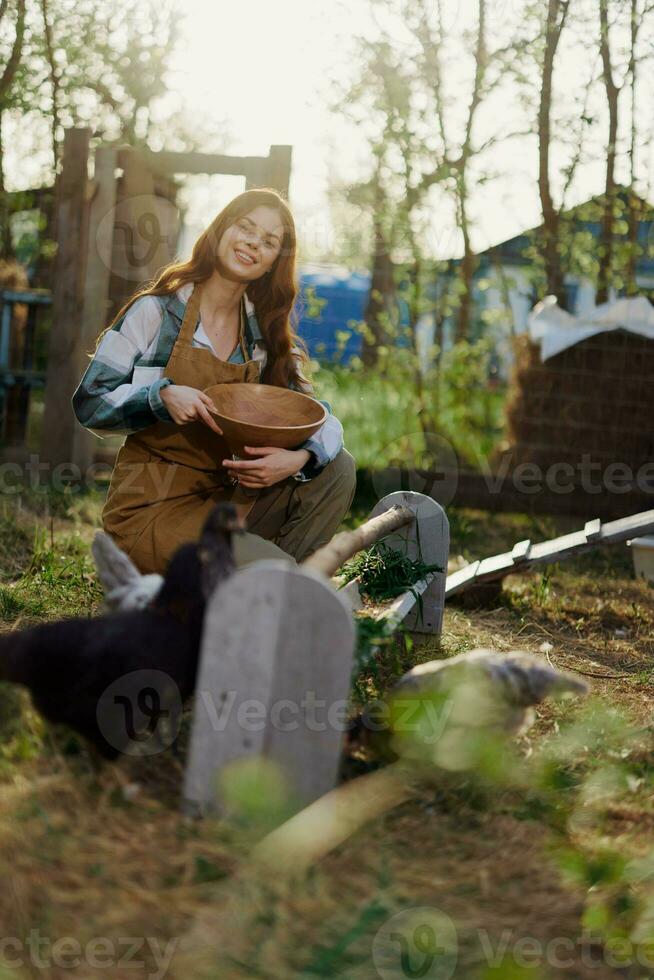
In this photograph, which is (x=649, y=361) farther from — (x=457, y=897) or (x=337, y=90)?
(x=457, y=897)

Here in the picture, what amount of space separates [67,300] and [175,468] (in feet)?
11.9

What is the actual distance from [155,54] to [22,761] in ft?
29.4

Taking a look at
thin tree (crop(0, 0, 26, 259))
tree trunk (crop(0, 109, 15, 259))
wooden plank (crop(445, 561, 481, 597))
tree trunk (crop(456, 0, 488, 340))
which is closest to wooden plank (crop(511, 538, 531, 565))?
wooden plank (crop(445, 561, 481, 597))

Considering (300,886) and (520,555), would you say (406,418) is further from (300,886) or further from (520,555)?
(300,886)

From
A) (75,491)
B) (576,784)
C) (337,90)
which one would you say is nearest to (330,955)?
(576,784)

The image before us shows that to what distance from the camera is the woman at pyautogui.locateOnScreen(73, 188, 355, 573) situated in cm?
317

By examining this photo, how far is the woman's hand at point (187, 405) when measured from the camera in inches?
115

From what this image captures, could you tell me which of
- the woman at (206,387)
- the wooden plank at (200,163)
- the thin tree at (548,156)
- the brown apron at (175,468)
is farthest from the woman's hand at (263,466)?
the thin tree at (548,156)

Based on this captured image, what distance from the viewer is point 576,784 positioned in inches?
95.5

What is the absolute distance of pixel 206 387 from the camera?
10.7ft

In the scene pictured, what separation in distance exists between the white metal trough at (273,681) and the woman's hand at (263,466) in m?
1.12

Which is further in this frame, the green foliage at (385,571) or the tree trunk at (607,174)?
the tree trunk at (607,174)

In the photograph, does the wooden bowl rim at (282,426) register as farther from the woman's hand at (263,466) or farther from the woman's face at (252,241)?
the woman's face at (252,241)

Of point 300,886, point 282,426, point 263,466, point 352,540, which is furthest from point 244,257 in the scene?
point 300,886
